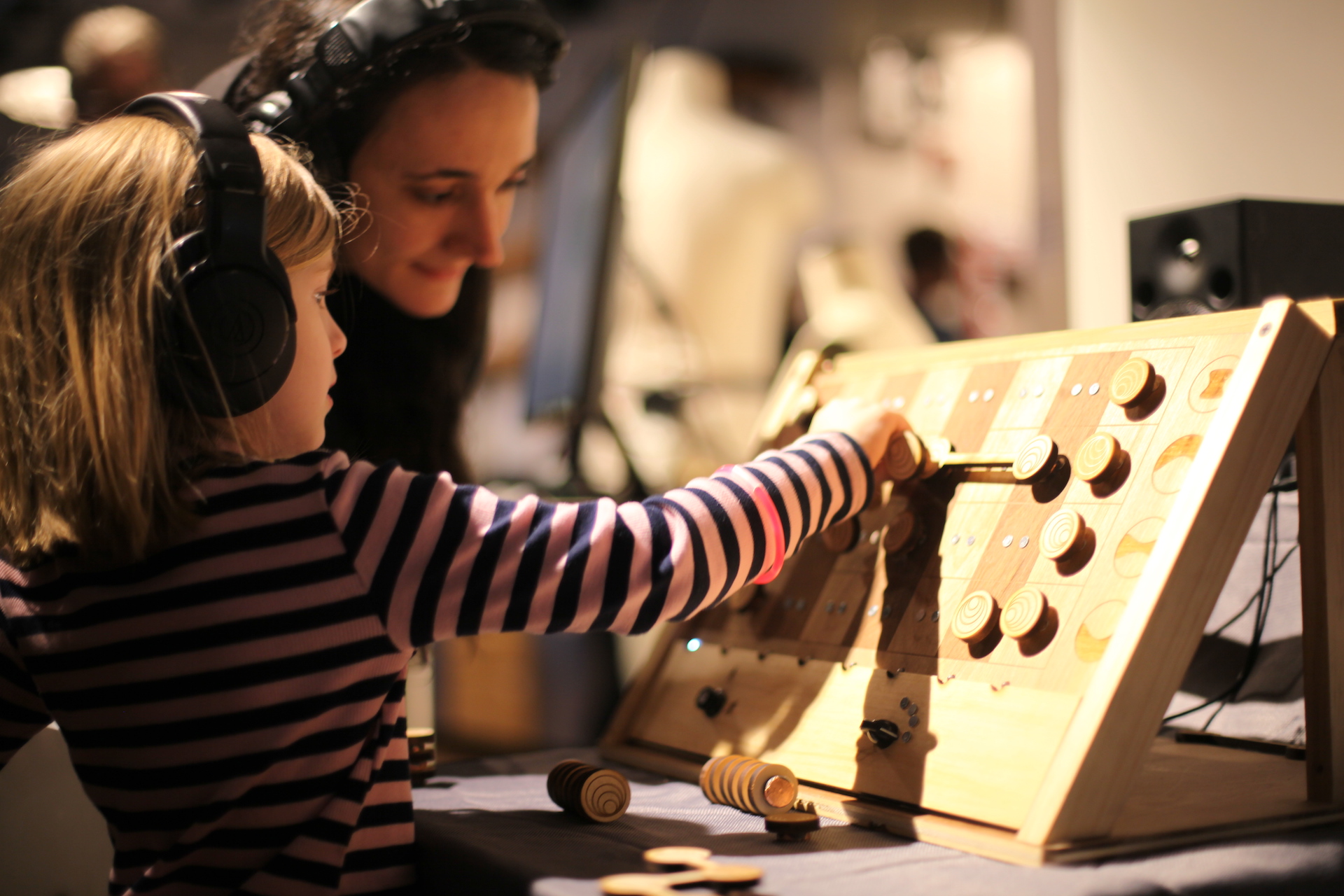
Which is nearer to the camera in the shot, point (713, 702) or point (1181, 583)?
point (1181, 583)

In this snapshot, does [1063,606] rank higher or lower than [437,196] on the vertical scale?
lower

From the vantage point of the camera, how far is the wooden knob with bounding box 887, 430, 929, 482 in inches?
34.9

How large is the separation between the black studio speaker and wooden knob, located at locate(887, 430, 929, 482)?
36 centimetres

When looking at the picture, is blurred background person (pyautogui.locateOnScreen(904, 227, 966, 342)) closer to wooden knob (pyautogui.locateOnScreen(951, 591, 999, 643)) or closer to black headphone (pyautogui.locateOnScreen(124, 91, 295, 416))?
wooden knob (pyautogui.locateOnScreen(951, 591, 999, 643))

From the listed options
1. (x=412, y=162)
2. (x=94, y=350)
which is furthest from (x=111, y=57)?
(x=94, y=350)

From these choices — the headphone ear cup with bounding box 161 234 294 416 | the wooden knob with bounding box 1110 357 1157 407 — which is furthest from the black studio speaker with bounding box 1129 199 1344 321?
the headphone ear cup with bounding box 161 234 294 416

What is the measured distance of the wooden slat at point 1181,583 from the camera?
0.63 metres

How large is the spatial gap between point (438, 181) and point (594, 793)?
67cm

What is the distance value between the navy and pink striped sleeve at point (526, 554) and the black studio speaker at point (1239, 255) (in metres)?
0.63

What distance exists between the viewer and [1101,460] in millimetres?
751

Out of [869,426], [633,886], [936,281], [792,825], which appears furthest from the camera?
[936,281]

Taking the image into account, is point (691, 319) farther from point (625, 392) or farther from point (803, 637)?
point (803, 637)

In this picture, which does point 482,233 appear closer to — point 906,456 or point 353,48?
→ point 353,48

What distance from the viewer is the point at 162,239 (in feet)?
2.16
